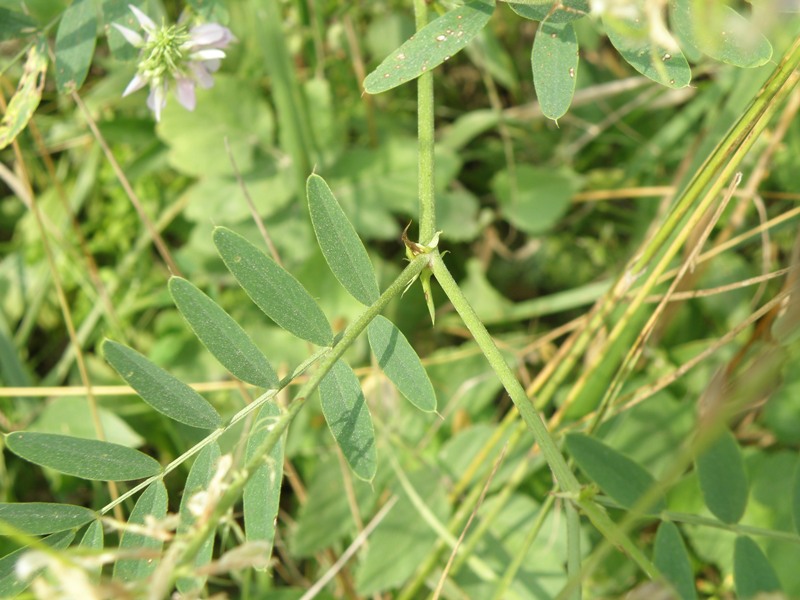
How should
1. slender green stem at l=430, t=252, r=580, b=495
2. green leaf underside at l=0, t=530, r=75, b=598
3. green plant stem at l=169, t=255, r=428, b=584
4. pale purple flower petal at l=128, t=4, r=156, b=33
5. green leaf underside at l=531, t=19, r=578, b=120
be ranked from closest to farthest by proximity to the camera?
green plant stem at l=169, t=255, r=428, b=584 < green leaf underside at l=0, t=530, r=75, b=598 < slender green stem at l=430, t=252, r=580, b=495 < green leaf underside at l=531, t=19, r=578, b=120 < pale purple flower petal at l=128, t=4, r=156, b=33

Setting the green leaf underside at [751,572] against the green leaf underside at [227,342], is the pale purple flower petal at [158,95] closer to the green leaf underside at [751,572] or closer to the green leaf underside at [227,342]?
the green leaf underside at [227,342]

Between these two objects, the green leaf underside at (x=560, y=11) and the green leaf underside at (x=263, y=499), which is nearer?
the green leaf underside at (x=263, y=499)

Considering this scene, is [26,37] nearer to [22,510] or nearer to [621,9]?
[22,510]

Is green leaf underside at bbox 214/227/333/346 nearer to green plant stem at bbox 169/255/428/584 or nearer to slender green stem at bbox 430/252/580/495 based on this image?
green plant stem at bbox 169/255/428/584

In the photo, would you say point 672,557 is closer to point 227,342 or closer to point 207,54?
point 227,342

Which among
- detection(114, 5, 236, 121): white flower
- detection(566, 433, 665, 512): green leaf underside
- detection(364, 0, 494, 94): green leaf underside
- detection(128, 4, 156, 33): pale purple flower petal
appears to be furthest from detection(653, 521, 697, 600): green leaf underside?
detection(128, 4, 156, 33): pale purple flower petal

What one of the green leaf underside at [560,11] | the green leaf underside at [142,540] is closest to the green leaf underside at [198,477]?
the green leaf underside at [142,540]

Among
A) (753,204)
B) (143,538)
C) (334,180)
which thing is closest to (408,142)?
(334,180)
